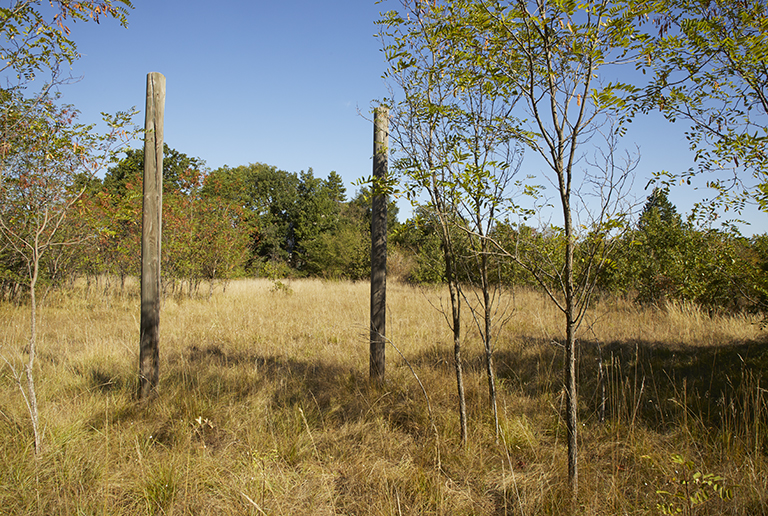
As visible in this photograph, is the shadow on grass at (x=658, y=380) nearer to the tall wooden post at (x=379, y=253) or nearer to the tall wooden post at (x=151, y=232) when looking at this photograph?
the tall wooden post at (x=379, y=253)

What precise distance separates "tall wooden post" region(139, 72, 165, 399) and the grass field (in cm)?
28

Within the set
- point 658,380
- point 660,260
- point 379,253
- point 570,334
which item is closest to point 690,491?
point 570,334

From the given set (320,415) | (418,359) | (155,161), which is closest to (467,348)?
(418,359)

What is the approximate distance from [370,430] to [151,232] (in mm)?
2858

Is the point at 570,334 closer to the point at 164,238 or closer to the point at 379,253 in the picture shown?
the point at 379,253

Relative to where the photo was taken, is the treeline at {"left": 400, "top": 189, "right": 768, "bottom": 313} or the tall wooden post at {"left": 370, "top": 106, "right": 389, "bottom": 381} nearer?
the treeline at {"left": 400, "top": 189, "right": 768, "bottom": 313}

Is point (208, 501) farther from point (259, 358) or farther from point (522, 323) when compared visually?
point (522, 323)

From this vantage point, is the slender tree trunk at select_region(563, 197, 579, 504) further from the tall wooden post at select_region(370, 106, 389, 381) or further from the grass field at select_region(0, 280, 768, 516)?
the tall wooden post at select_region(370, 106, 389, 381)

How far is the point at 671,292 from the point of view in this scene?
8.17m

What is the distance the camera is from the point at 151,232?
3787 millimetres

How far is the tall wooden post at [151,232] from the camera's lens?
12.3 ft

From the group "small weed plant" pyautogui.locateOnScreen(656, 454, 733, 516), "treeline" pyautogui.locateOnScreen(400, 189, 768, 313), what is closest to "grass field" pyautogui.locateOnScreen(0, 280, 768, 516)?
"small weed plant" pyautogui.locateOnScreen(656, 454, 733, 516)

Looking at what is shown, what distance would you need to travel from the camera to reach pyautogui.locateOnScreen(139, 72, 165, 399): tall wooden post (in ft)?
12.3

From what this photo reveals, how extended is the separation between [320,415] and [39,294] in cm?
956
